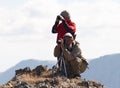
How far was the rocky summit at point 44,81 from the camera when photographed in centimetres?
1825

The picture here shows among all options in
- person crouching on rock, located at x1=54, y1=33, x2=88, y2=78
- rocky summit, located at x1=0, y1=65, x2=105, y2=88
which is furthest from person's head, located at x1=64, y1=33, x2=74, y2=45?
rocky summit, located at x1=0, y1=65, x2=105, y2=88

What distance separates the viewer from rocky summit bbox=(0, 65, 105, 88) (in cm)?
1825

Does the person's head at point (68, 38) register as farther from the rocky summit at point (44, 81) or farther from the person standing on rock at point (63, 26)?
the rocky summit at point (44, 81)

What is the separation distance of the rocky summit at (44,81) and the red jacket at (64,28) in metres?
1.60

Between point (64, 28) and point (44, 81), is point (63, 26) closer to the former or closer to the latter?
point (64, 28)

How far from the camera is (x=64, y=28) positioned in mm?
21094

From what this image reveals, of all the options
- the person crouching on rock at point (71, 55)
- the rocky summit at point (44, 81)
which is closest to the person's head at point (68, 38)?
the person crouching on rock at point (71, 55)

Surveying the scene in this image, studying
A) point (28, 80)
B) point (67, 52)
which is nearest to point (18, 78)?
point (28, 80)

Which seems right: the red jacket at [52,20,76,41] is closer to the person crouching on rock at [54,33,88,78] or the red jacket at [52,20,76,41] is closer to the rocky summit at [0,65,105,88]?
the person crouching on rock at [54,33,88,78]

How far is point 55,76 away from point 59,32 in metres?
2.19

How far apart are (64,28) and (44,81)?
3.33m

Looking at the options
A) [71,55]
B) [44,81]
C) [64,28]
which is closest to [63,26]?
[64,28]

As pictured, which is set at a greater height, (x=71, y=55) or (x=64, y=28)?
(x=64, y=28)

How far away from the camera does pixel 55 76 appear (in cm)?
2017
